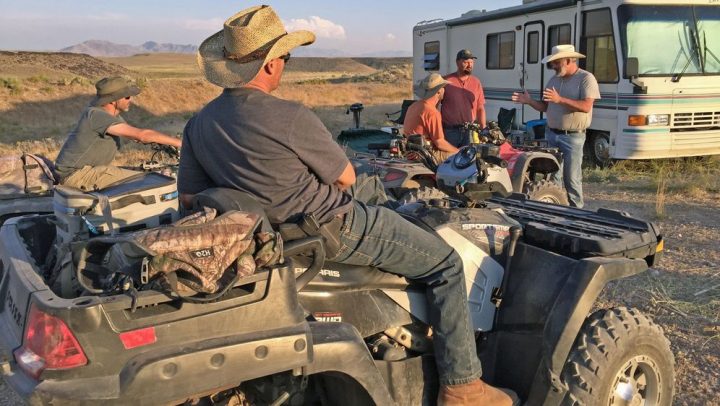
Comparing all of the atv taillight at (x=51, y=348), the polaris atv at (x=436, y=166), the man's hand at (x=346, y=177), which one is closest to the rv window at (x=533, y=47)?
the polaris atv at (x=436, y=166)

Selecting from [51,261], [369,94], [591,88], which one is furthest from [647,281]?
[369,94]

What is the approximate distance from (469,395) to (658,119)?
31.0 ft

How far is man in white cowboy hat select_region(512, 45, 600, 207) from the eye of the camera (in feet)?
25.2

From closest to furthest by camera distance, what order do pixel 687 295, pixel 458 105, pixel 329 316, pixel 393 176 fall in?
pixel 329 316 < pixel 687 295 < pixel 393 176 < pixel 458 105

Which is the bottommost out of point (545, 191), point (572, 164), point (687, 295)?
point (687, 295)

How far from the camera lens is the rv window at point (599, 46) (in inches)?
453

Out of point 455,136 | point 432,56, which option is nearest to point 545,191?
point 455,136

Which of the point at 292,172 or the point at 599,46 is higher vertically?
the point at 599,46

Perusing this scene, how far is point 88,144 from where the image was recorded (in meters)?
6.24

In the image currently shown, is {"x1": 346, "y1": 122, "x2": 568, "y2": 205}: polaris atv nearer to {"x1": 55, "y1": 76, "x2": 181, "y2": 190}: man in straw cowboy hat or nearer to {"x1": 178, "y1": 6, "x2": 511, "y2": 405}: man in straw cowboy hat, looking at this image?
{"x1": 55, "y1": 76, "x2": 181, "y2": 190}: man in straw cowboy hat

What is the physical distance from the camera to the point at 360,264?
2971 millimetres

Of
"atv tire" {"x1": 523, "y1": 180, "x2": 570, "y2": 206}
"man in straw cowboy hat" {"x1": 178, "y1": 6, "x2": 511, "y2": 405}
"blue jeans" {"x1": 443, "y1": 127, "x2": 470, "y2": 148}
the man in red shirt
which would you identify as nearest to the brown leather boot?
"man in straw cowboy hat" {"x1": 178, "y1": 6, "x2": 511, "y2": 405}

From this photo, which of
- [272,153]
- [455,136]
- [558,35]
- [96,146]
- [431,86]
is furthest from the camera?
[558,35]

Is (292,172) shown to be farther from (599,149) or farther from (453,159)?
(599,149)
